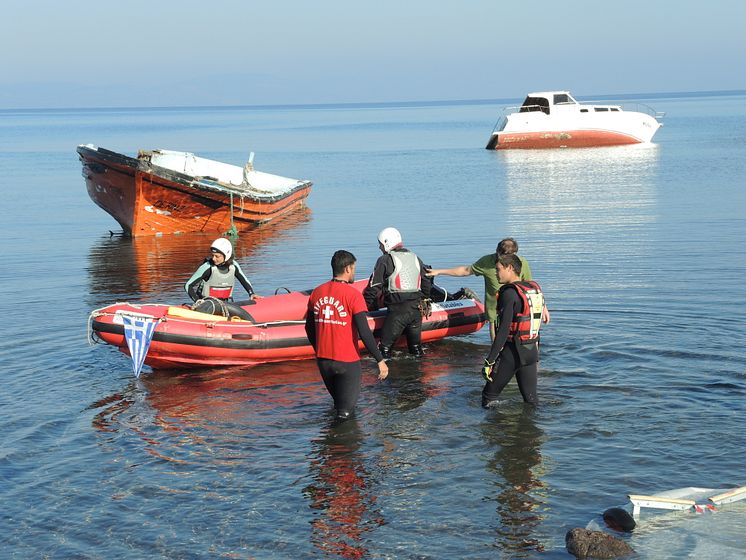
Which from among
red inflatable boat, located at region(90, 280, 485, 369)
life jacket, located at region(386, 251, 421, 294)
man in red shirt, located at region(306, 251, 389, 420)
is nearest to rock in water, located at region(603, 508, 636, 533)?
man in red shirt, located at region(306, 251, 389, 420)

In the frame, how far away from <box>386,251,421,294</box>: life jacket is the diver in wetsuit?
6.38 feet

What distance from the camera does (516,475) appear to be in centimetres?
844

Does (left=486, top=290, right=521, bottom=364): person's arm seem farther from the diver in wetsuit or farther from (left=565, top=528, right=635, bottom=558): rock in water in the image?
the diver in wetsuit

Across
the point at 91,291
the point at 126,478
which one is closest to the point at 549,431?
the point at 126,478

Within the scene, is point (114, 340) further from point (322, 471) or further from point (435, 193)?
point (435, 193)

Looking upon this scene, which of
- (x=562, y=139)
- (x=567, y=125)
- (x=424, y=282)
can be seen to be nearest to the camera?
(x=424, y=282)

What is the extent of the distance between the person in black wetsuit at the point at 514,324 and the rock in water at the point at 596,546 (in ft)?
8.24

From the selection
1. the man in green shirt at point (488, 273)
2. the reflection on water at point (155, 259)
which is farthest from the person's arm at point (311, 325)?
the reflection on water at point (155, 259)

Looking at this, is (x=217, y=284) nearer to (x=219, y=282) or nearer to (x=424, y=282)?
(x=219, y=282)

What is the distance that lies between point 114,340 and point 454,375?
4247mm

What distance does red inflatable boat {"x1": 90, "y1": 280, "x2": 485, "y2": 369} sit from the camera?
1190cm

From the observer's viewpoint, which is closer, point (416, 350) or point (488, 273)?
point (488, 273)

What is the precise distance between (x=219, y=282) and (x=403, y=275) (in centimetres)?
246

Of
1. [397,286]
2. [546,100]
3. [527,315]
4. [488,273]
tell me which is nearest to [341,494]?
[527,315]
